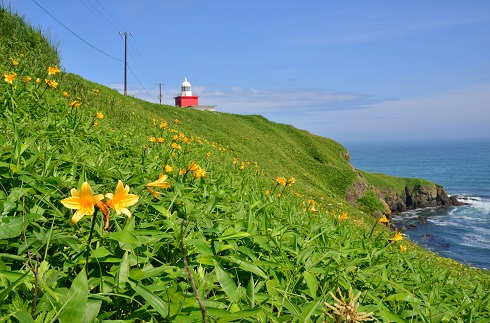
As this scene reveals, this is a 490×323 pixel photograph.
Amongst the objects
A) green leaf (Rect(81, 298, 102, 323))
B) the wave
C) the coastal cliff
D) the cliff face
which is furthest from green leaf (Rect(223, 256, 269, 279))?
the wave

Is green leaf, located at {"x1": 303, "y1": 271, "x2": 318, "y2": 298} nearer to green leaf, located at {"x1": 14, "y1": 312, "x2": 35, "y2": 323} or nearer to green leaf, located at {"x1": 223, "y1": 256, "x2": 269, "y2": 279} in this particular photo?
green leaf, located at {"x1": 223, "y1": 256, "x2": 269, "y2": 279}

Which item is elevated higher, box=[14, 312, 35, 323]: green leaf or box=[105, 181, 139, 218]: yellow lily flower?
box=[105, 181, 139, 218]: yellow lily flower

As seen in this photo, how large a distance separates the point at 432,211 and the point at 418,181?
4.00m

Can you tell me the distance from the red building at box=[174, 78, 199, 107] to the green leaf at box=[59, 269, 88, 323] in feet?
176

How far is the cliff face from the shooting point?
41.7 meters

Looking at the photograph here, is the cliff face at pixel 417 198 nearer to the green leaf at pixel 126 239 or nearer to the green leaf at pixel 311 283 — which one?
the green leaf at pixel 311 283

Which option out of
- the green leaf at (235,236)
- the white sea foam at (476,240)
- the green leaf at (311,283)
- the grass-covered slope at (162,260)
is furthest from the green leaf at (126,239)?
the white sea foam at (476,240)

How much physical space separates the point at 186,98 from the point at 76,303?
179 feet

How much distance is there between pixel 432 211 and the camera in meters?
43.6

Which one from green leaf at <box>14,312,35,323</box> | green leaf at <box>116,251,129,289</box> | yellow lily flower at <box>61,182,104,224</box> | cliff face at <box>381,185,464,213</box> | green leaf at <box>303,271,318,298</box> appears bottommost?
cliff face at <box>381,185,464,213</box>

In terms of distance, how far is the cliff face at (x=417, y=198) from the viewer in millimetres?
41678

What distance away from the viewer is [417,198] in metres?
45.1

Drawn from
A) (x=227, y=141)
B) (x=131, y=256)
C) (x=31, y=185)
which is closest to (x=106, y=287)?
(x=131, y=256)

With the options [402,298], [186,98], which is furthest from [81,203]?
[186,98]
